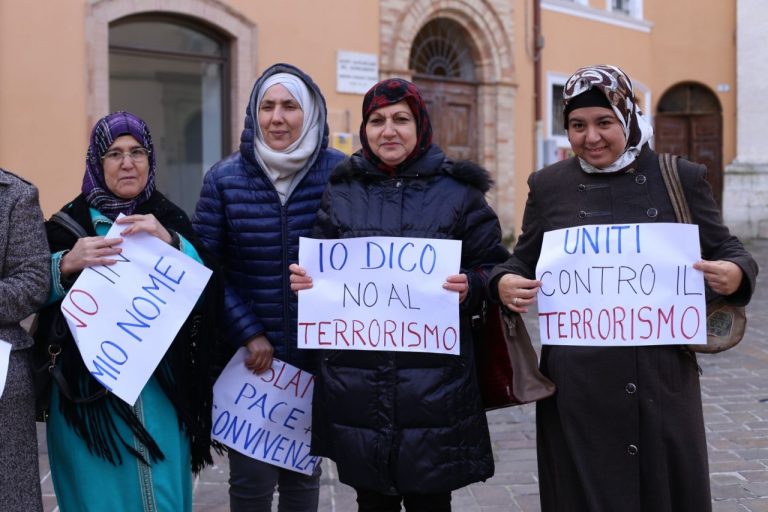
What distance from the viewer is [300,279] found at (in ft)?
11.0

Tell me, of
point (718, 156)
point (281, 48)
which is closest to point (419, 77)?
point (281, 48)

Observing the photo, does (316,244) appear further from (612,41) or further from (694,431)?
(612,41)

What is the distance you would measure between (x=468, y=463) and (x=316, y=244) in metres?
0.89

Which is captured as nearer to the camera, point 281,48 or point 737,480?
point 737,480

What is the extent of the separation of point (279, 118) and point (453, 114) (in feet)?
43.1

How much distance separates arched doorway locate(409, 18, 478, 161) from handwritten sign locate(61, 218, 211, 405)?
12726 mm

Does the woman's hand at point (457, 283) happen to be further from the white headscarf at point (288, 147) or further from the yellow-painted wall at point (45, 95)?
the yellow-painted wall at point (45, 95)

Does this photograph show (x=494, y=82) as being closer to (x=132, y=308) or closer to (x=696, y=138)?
(x=696, y=138)

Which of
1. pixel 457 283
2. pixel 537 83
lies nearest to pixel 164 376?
pixel 457 283

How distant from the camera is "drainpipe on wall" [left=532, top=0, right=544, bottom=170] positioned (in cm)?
1728

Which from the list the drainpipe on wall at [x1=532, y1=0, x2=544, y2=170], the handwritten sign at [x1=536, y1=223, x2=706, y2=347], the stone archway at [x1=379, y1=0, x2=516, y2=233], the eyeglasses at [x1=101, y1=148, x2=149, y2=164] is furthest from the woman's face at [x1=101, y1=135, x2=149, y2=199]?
the drainpipe on wall at [x1=532, y1=0, x2=544, y2=170]

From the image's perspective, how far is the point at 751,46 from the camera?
70.6 ft

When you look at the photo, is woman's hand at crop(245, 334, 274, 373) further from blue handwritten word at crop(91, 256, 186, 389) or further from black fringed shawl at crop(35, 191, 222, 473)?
blue handwritten word at crop(91, 256, 186, 389)

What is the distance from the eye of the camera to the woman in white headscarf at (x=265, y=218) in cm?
356
